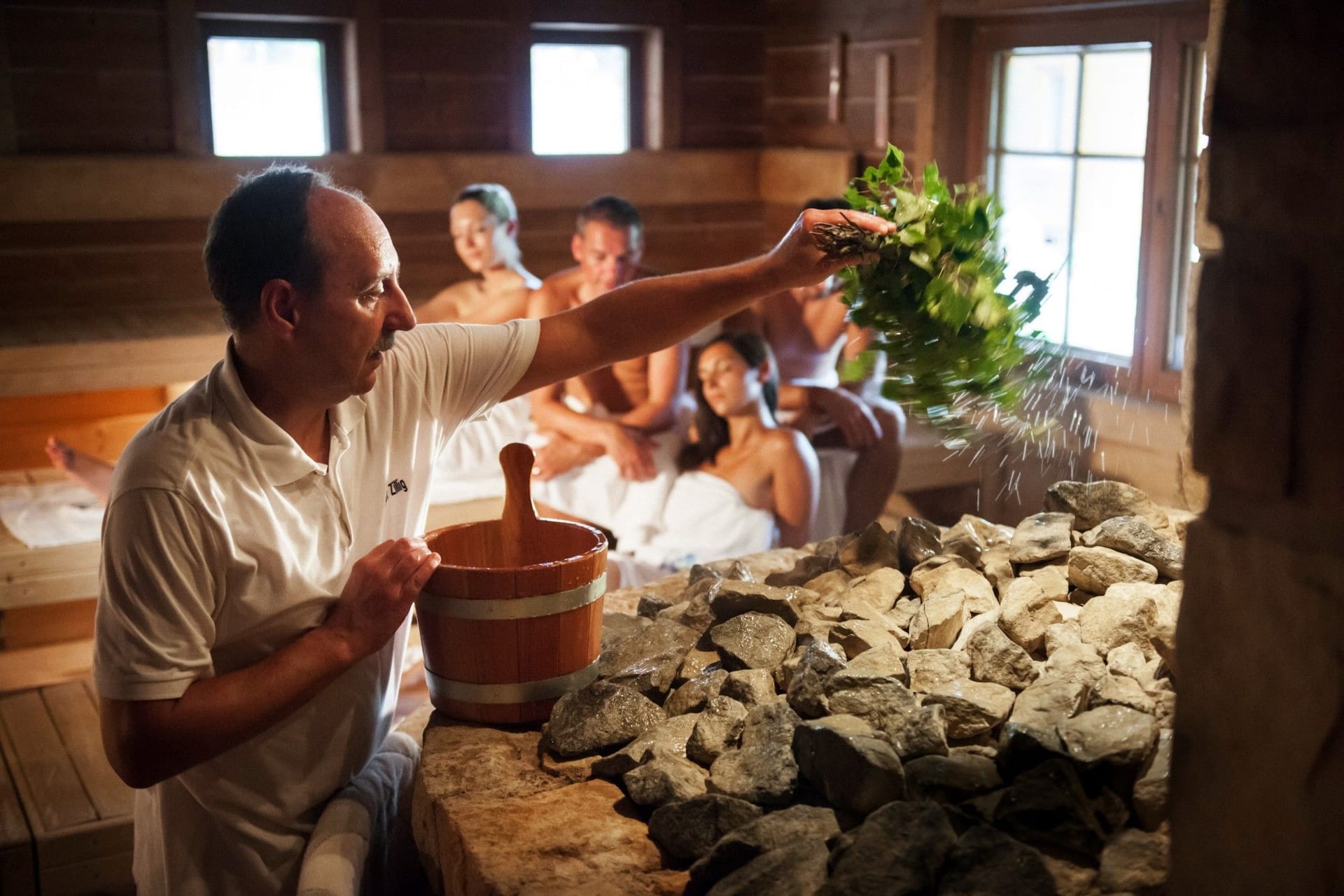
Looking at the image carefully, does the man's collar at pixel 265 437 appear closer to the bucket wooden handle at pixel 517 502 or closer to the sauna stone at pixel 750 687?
the bucket wooden handle at pixel 517 502

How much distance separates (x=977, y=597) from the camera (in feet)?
6.90

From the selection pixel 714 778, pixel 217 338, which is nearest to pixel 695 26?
pixel 217 338

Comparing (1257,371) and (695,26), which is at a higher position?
(695,26)

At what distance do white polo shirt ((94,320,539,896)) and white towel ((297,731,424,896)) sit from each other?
1.7 inches

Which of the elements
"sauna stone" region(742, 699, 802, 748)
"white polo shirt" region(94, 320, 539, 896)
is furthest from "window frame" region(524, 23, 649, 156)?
"sauna stone" region(742, 699, 802, 748)

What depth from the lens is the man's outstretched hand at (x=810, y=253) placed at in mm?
1991

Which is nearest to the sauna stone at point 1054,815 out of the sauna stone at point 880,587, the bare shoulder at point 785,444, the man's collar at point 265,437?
the sauna stone at point 880,587

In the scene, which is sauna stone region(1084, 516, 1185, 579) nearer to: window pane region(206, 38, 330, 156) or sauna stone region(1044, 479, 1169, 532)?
sauna stone region(1044, 479, 1169, 532)

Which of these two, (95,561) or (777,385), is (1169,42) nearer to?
(777,385)

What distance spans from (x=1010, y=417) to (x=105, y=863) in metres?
2.39

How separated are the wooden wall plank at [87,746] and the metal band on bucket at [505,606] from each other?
1494 mm

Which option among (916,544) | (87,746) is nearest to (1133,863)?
(916,544)

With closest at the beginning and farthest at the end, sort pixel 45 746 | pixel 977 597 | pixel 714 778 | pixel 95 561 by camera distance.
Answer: pixel 714 778 → pixel 977 597 → pixel 45 746 → pixel 95 561

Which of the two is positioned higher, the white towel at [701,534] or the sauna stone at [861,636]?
the sauna stone at [861,636]
